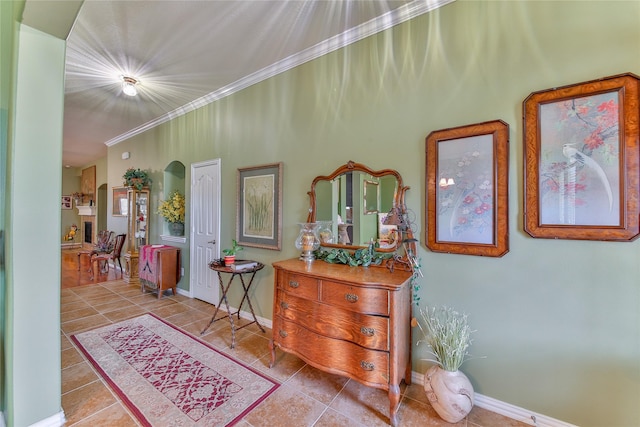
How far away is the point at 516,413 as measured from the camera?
1.69m

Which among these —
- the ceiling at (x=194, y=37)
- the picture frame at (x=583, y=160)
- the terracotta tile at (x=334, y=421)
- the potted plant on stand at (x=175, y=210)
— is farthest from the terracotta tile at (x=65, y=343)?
the picture frame at (x=583, y=160)

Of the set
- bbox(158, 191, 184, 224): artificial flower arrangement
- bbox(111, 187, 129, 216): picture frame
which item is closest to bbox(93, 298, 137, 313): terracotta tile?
bbox(158, 191, 184, 224): artificial flower arrangement

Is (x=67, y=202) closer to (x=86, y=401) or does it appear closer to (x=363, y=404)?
(x=86, y=401)

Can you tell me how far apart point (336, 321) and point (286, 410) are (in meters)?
0.69

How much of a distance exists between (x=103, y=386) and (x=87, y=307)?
234 centimetres

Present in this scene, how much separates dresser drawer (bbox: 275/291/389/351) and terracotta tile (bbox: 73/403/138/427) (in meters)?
1.17

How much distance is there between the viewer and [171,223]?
182 inches

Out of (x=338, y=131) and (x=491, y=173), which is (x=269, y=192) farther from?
(x=491, y=173)

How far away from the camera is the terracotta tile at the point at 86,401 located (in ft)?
5.58

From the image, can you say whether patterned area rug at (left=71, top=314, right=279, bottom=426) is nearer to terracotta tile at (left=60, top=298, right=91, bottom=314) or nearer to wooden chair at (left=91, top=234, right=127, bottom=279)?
terracotta tile at (left=60, top=298, right=91, bottom=314)

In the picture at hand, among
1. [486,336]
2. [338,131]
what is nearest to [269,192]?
[338,131]

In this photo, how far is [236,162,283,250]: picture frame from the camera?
9.83ft

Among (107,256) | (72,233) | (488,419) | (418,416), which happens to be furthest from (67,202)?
(488,419)

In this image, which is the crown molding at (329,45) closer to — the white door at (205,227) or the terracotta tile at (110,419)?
the white door at (205,227)
